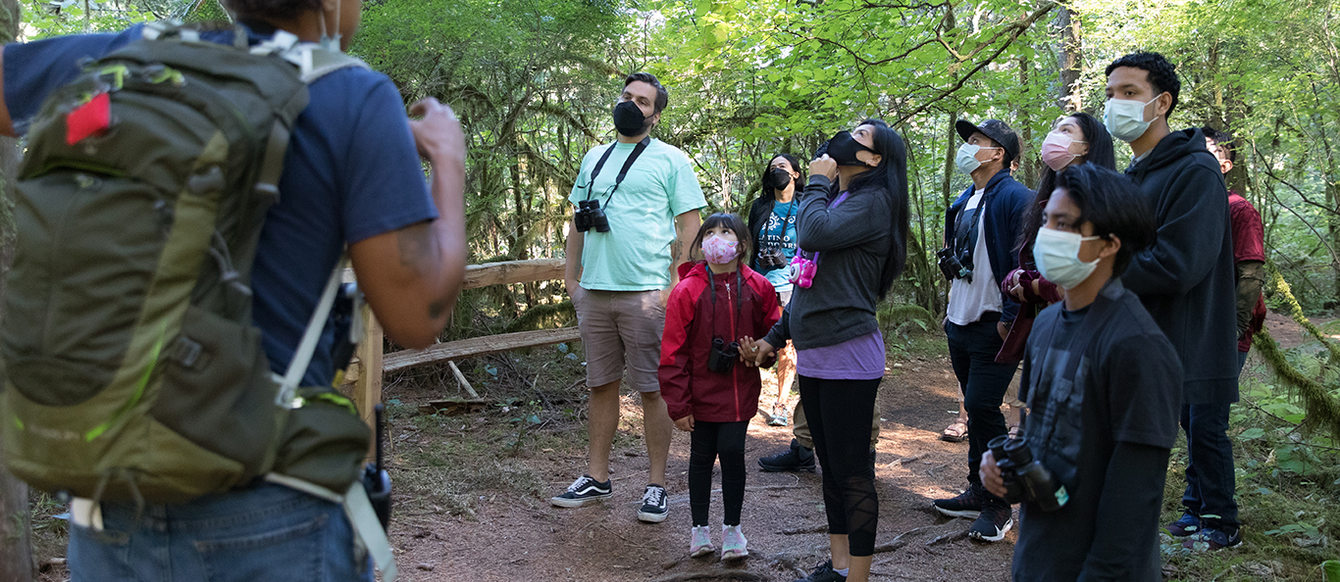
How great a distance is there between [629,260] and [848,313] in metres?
1.60

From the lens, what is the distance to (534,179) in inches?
352

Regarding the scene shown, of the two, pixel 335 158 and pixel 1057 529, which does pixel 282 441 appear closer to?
pixel 335 158

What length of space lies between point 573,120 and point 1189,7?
7.01 m

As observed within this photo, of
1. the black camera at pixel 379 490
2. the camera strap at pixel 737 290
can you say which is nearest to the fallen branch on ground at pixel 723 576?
the camera strap at pixel 737 290

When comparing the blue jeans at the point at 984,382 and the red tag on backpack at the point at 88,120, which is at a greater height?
the red tag on backpack at the point at 88,120

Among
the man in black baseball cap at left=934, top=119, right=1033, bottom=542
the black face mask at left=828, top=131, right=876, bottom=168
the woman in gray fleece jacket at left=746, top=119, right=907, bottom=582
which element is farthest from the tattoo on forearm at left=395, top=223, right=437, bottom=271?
the man in black baseball cap at left=934, top=119, right=1033, bottom=542

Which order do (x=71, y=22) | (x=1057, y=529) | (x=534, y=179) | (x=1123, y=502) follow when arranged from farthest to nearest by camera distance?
(x=534, y=179) → (x=71, y=22) → (x=1057, y=529) → (x=1123, y=502)

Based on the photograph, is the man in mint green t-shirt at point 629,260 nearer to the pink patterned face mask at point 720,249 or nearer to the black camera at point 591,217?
the black camera at point 591,217

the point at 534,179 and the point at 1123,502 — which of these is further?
the point at 534,179

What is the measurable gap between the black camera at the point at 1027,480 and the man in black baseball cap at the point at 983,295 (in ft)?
6.86

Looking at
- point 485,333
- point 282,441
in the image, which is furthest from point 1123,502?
point 485,333

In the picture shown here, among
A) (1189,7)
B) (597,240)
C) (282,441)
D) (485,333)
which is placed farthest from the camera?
(1189,7)

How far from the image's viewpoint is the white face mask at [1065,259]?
98.0 inches

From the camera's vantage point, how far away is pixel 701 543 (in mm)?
4316
